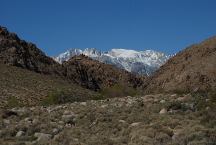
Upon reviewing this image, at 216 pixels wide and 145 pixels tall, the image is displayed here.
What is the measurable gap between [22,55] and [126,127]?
77623mm

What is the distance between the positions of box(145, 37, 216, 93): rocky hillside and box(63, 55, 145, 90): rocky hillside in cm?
5523

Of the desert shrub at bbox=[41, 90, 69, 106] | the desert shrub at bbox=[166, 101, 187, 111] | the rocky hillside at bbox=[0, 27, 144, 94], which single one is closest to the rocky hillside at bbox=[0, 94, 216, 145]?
the desert shrub at bbox=[166, 101, 187, 111]

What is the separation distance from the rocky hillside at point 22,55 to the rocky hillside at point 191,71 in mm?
35431

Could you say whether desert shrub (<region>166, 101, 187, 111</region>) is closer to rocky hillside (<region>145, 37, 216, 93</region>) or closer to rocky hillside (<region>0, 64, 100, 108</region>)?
rocky hillside (<region>145, 37, 216, 93</region>)

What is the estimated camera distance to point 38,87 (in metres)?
72.2

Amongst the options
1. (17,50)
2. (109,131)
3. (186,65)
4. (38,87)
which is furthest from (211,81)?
(17,50)

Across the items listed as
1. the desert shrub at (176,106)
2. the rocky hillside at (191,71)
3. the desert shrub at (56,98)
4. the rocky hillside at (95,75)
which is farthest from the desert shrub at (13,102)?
the rocky hillside at (95,75)

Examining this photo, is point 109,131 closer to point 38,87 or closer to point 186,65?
point 186,65

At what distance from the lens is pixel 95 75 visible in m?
131

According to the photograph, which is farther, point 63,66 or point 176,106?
point 63,66

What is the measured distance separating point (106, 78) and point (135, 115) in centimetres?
10742

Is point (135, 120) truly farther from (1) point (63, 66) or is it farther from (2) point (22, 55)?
(1) point (63, 66)

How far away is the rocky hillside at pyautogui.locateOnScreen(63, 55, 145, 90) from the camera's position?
11900 cm

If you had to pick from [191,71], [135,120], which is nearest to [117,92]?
[191,71]
